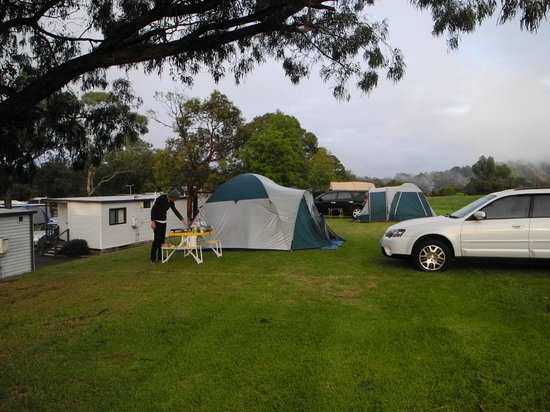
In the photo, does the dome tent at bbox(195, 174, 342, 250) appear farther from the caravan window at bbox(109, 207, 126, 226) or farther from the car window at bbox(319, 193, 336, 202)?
the caravan window at bbox(109, 207, 126, 226)

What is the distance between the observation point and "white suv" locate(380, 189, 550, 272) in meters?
7.54

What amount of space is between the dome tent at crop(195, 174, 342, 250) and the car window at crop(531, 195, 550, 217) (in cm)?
535

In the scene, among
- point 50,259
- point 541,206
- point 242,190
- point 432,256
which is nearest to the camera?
point 541,206

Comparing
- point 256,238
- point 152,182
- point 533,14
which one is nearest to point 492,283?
point 533,14

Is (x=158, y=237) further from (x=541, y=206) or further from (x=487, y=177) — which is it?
(x=487, y=177)

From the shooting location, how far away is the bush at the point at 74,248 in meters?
24.5

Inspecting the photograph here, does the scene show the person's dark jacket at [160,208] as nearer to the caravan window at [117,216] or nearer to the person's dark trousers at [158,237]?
the person's dark trousers at [158,237]

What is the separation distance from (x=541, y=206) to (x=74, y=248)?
923 inches

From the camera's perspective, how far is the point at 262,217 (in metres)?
12.0

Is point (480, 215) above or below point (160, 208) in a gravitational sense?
below

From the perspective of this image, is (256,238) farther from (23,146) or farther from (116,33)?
(116,33)

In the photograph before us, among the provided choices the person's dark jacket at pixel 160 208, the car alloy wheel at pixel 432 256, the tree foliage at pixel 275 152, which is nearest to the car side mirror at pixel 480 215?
the car alloy wheel at pixel 432 256

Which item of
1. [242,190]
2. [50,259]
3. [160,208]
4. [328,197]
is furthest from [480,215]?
[50,259]

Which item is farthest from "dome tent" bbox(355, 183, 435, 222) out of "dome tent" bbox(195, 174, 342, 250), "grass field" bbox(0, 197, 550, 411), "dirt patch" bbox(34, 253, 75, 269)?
"dirt patch" bbox(34, 253, 75, 269)
